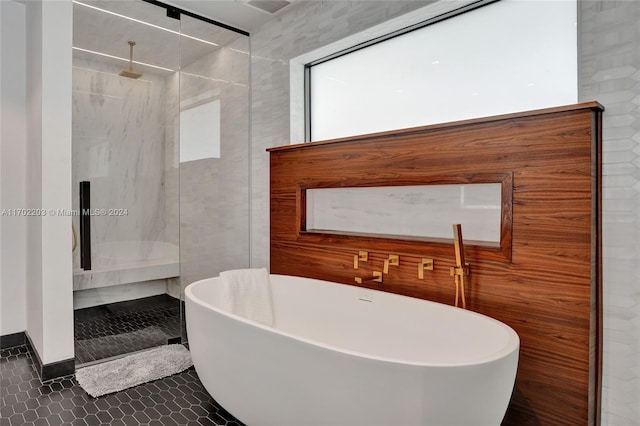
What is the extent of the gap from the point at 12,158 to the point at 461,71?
130 inches

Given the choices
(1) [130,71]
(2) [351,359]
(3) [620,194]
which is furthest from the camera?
(1) [130,71]

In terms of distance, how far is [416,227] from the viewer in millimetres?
2631

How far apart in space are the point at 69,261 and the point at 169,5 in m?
2.11

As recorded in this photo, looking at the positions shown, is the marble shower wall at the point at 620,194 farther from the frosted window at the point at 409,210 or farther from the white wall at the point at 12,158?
the white wall at the point at 12,158

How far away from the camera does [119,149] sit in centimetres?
311

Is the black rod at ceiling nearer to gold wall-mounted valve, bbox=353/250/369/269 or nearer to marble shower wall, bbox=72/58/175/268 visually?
marble shower wall, bbox=72/58/175/268

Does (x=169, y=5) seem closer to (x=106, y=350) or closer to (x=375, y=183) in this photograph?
(x=375, y=183)

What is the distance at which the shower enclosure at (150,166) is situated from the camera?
2.92 metres

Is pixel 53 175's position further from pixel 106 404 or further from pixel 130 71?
pixel 106 404


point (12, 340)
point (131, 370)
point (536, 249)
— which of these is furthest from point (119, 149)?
point (536, 249)

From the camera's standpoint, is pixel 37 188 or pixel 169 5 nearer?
pixel 37 188

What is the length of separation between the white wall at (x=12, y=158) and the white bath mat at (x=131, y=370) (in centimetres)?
98

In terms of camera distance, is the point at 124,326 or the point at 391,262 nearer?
the point at 391,262

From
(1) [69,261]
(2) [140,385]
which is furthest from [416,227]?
(1) [69,261]
